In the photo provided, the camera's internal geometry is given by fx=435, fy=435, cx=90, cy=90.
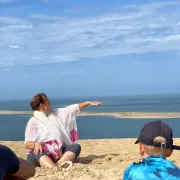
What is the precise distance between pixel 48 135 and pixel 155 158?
471 cm

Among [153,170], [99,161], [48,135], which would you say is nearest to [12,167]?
[153,170]

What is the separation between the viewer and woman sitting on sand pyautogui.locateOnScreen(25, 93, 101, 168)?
7.20 meters

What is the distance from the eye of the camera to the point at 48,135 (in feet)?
24.1

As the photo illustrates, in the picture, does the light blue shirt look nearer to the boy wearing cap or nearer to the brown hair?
the boy wearing cap

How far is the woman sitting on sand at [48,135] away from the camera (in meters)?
7.20

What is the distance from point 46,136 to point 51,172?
3.46ft

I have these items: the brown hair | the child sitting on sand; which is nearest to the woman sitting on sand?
the brown hair

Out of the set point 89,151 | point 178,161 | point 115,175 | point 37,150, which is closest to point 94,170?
point 115,175

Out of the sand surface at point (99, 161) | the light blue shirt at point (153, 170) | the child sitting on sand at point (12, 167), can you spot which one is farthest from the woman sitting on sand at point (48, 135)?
the light blue shirt at point (153, 170)

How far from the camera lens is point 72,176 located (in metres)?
6.15

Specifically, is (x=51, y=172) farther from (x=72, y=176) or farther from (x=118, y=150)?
(x=118, y=150)

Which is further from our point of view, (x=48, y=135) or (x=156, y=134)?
(x=48, y=135)

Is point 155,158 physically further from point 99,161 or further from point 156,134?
point 99,161

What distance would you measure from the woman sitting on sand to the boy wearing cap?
4.41 m
